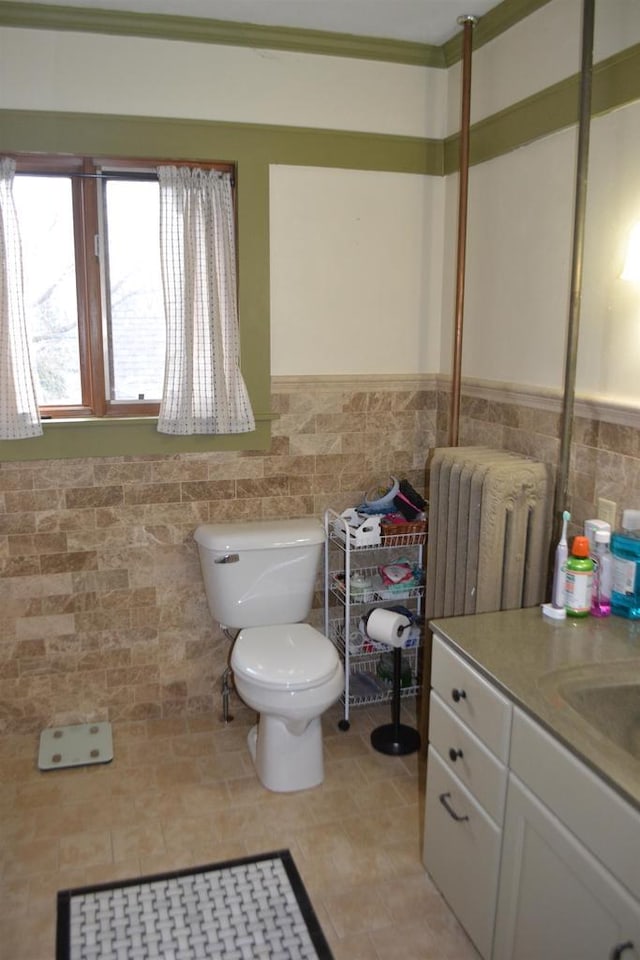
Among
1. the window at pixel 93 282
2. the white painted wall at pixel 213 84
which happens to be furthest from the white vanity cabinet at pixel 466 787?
the white painted wall at pixel 213 84

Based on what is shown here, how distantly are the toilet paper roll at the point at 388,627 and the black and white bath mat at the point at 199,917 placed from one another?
78cm

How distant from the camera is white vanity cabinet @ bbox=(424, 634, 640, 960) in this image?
1.30m

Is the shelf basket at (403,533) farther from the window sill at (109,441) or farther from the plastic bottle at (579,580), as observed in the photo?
the plastic bottle at (579,580)

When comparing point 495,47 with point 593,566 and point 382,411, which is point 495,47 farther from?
point 593,566

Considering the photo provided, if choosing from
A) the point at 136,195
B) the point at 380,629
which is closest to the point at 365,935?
the point at 380,629

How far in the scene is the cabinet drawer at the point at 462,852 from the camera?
172 centimetres

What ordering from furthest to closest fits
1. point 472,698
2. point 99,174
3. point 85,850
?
point 99,174 → point 85,850 → point 472,698

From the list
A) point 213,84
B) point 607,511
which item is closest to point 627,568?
point 607,511

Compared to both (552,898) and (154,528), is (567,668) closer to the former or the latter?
(552,898)

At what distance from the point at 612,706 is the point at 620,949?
1.57ft

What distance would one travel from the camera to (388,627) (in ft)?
8.79

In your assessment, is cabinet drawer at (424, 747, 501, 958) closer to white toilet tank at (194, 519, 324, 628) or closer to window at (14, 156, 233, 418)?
white toilet tank at (194, 519, 324, 628)

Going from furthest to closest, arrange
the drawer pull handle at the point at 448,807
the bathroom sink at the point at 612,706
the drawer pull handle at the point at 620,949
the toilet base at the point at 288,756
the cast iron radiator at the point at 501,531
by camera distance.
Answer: the toilet base at the point at 288,756
the cast iron radiator at the point at 501,531
the drawer pull handle at the point at 448,807
the bathroom sink at the point at 612,706
the drawer pull handle at the point at 620,949

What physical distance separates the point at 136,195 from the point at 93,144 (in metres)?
0.22
